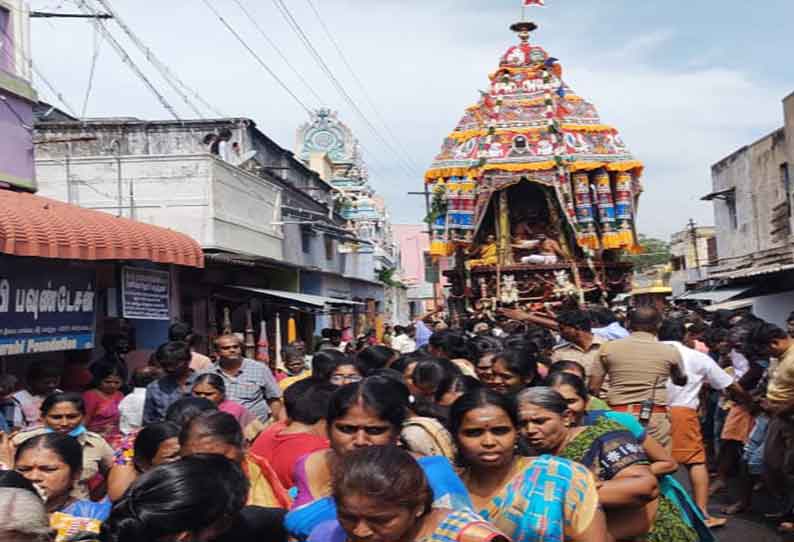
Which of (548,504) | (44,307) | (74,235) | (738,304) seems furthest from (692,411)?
(738,304)

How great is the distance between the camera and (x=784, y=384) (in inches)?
256

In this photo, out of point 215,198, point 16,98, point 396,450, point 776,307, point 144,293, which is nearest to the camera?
point 396,450

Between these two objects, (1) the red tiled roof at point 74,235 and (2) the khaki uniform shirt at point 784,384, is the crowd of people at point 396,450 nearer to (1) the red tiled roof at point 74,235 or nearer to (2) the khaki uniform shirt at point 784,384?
(2) the khaki uniform shirt at point 784,384

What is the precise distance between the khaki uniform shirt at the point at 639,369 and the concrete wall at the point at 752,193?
17.1 meters

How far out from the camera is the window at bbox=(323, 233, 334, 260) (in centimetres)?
2889

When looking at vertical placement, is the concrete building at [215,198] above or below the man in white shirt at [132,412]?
above

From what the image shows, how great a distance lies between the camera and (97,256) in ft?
31.9

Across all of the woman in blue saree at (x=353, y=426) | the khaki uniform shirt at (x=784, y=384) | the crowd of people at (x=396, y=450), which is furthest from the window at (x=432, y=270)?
the woman in blue saree at (x=353, y=426)

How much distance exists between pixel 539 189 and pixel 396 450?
17.9 meters

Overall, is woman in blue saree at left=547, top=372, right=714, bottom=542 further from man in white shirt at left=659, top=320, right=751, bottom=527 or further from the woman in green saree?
man in white shirt at left=659, top=320, right=751, bottom=527

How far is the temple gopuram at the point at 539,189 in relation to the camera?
751 inches

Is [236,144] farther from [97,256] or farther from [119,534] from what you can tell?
[119,534]

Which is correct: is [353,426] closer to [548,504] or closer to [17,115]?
[548,504]

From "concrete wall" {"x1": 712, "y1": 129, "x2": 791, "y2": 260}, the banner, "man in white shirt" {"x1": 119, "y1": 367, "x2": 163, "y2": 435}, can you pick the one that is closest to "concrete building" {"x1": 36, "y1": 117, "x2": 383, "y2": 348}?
the banner
